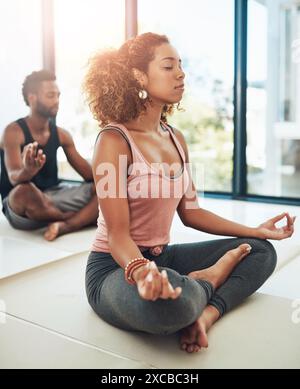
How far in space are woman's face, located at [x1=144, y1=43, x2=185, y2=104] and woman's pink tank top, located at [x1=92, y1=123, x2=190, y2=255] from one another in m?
0.17

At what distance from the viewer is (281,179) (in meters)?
4.06

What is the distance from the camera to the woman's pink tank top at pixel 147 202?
4.94ft

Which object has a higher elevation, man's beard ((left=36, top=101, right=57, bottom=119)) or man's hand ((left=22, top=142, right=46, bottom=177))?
man's beard ((left=36, top=101, right=57, bottom=119))

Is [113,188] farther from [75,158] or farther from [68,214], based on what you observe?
[75,158]

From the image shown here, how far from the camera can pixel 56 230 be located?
2.73 meters

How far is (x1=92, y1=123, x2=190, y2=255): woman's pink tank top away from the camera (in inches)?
59.2

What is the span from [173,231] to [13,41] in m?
2.51

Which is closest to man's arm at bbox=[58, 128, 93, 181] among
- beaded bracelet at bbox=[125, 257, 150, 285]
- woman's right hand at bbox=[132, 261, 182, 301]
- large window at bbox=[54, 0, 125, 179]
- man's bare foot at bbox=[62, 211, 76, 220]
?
man's bare foot at bbox=[62, 211, 76, 220]

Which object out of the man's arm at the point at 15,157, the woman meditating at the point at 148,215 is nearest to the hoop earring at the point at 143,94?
the woman meditating at the point at 148,215

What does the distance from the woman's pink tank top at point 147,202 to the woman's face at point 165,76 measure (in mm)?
169

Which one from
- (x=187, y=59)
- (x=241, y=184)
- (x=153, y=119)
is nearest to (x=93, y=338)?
(x=153, y=119)

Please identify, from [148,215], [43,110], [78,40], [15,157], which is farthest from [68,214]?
[78,40]

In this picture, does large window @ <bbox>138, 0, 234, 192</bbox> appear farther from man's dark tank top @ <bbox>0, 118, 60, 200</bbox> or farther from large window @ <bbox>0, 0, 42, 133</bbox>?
man's dark tank top @ <bbox>0, 118, 60, 200</bbox>
